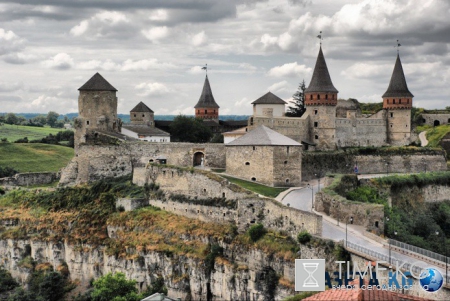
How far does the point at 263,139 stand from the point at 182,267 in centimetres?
1354

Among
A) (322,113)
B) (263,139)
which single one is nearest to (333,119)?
(322,113)

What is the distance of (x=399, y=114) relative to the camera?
250 ft

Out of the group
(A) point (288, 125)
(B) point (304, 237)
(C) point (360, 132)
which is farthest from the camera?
(C) point (360, 132)

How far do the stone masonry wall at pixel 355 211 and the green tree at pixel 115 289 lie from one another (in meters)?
13.6

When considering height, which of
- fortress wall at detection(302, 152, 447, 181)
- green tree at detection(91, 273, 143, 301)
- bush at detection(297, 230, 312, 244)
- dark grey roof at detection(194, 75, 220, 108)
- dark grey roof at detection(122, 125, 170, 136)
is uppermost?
dark grey roof at detection(194, 75, 220, 108)

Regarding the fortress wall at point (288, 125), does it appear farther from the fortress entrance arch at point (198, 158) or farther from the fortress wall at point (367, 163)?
the fortress entrance arch at point (198, 158)

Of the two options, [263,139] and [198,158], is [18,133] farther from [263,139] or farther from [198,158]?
[263,139]

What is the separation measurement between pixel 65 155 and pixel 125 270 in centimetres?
4807

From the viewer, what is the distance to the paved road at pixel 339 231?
35091 mm

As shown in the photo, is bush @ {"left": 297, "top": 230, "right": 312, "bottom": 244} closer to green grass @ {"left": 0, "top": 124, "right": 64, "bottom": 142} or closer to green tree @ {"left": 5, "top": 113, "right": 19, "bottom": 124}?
green grass @ {"left": 0, "top": 124, "right": 64, "bottom": 142}

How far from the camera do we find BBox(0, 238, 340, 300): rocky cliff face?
39094mm

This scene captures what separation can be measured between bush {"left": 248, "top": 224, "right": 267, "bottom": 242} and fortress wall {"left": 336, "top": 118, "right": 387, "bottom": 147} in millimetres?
30249

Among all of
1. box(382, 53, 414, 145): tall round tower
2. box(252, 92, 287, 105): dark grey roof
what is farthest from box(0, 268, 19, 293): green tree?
box(382, 53, 414, 145): tall round tower

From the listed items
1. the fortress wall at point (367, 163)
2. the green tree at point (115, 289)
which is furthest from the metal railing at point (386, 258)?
the fortress wall at point (367, 163)
